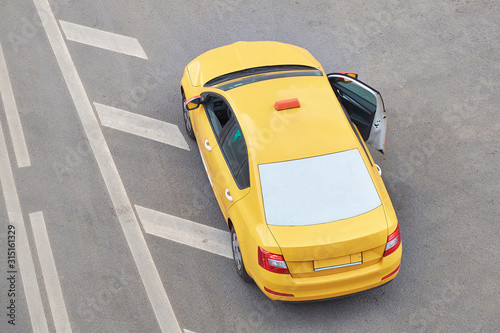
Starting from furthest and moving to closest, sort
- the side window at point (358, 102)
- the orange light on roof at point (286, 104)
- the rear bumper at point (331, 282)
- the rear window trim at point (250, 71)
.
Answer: the rear window trim at point (250, 71), the side window at point (358, 102), the orange light on roof at point (286, 104), the rear bumper at point (331, 282)

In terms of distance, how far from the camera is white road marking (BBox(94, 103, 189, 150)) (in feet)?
26.8

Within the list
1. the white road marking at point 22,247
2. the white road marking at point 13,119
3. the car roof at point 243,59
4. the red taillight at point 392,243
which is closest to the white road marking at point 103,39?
the white road marking at point 13,119

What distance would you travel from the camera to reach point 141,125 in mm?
8359

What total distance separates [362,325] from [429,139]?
10.9ft

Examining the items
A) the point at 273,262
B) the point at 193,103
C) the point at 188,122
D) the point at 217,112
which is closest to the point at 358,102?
the point at 217,112

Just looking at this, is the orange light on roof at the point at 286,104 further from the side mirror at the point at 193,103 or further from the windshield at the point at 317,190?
the side mirror at the point at 193,103

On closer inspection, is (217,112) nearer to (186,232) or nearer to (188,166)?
(188,166)

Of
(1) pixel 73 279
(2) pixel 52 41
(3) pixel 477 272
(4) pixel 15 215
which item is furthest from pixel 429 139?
(2) pixel 52 41

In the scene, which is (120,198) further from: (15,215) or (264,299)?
(264,299)

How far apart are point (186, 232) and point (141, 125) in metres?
2.20

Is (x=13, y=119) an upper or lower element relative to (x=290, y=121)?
lower

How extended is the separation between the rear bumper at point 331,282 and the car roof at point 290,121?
4.43 feet

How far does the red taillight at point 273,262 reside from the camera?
18.2 ft

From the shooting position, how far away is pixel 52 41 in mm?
9570
